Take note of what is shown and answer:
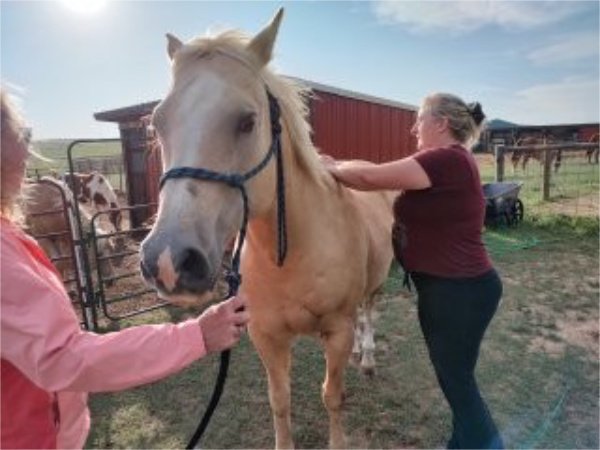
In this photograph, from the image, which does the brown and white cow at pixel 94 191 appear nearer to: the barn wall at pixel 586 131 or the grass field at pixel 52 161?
the grass field at pixel 52 161

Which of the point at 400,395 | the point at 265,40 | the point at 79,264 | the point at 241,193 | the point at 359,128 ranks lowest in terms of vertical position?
the point at 400,395

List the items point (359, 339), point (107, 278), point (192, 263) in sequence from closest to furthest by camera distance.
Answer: point (192, 263) < point (359, 339) < point (107, 278)

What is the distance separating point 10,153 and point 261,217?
1.14m

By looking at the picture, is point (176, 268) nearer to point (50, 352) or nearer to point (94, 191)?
point (50, 352)

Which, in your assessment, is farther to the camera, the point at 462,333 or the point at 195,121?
the point at 462,333

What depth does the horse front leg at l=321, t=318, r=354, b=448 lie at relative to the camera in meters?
2.78

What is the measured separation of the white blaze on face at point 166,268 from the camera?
138 cm

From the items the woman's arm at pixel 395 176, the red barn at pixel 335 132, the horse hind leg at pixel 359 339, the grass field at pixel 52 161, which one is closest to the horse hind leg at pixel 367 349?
the horse hind leg at pixel 359 339

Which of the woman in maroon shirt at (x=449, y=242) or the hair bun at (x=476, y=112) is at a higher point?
the hair bun at (x=476, y=112)

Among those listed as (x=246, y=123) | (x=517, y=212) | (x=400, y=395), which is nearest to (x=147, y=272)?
(x=246, y=123)

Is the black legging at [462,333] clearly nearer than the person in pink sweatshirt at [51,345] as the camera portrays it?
No

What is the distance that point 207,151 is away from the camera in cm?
160

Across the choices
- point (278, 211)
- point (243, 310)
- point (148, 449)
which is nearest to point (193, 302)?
point (243, 310)

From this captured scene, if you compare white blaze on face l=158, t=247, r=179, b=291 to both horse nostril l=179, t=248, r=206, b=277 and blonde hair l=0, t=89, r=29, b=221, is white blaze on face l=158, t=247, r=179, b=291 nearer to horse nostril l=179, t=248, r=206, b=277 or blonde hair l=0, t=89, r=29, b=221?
horse nostril l=179, t=248, r=206, b=277
